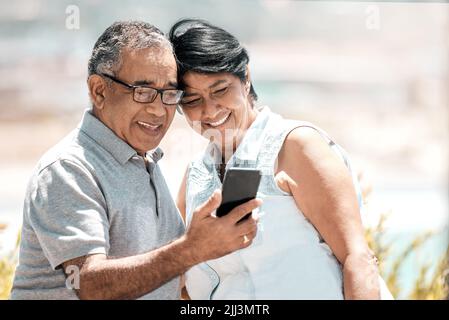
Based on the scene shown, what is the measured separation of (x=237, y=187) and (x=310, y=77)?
429 inches

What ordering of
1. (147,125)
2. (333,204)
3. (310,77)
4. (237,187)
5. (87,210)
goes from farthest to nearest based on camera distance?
(310,77) → (147,125) → (333,204) → (87,210) → (237,187)

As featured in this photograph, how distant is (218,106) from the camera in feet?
8.62

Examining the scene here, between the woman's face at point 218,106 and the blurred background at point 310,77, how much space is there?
4985 mm

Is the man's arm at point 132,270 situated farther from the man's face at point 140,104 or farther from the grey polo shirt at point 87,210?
the man's face at point 140,104

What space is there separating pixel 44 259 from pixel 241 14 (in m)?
10.9

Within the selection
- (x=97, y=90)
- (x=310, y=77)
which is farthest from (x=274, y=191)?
(x=310, y=77)

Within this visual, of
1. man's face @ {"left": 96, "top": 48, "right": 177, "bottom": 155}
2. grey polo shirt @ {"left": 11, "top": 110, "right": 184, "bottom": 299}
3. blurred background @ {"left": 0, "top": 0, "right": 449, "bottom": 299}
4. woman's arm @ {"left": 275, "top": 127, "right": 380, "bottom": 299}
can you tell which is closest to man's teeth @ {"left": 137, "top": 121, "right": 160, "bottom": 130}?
man's face @ {"left": 96, "top": 48, "right": 177, "bottom": 155}

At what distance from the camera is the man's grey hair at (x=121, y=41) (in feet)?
8.07

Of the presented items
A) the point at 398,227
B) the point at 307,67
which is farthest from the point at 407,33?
the point at 398,227

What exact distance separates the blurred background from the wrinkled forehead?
5.21 metres

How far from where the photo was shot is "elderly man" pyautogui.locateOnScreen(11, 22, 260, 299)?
215 cm

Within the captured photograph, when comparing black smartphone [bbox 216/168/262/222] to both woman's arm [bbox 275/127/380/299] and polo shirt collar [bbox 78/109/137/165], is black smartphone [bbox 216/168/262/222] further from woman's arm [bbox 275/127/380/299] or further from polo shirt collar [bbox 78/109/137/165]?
polo shirt collar [bbox 78/109/137/165]

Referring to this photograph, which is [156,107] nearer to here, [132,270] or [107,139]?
[107,139]
